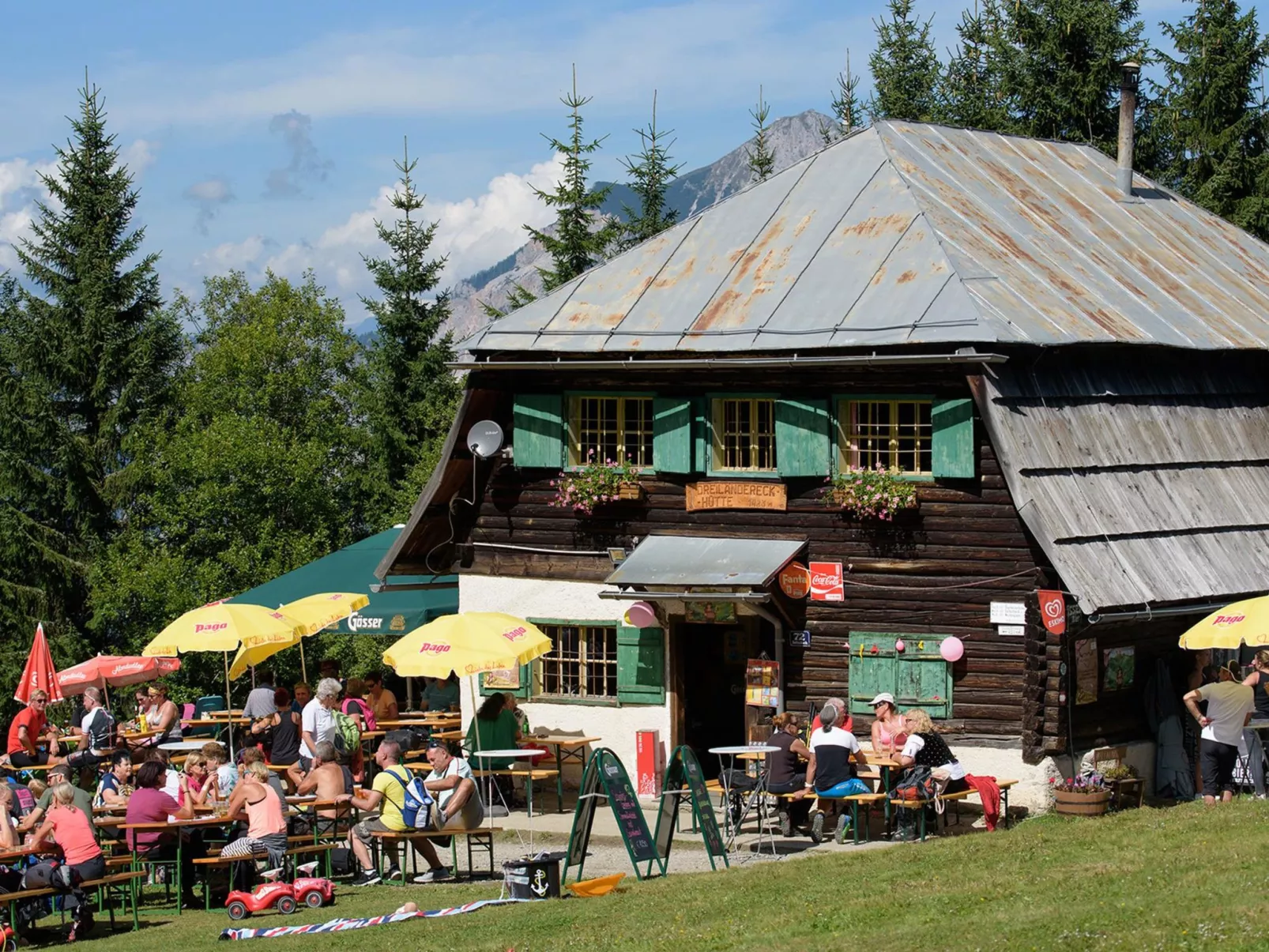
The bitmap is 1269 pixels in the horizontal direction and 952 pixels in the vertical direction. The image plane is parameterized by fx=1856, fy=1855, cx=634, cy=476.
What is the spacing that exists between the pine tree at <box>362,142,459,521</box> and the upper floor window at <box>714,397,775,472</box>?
916 inches

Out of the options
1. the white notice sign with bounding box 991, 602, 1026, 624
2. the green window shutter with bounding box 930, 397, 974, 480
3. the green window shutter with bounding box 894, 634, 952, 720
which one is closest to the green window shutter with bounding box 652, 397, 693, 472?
the green window shutter with bounding box 930, 397, 974, 480

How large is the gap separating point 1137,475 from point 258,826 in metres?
Result: 11.0

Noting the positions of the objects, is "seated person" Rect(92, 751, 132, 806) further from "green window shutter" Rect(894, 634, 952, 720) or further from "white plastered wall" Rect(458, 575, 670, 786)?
"green window shutter" Rect(894, 634, 952, 720)

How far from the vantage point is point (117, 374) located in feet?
144

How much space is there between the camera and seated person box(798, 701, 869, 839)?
1894cm

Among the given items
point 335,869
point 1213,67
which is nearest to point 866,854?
point 335,869

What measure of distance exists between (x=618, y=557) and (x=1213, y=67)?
21.0m

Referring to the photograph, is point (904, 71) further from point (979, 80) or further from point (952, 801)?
point (952, 801)

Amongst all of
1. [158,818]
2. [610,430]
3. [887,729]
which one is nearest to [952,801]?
[887,729]

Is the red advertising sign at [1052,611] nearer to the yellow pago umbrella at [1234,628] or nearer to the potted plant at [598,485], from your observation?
the yellow pago umbrella at [1234,628]

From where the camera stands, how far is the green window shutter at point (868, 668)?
68.8 ft

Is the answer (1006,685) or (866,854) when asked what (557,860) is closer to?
(866,854)

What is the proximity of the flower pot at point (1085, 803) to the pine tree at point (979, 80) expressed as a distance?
22.6 m

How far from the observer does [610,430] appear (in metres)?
23.1
